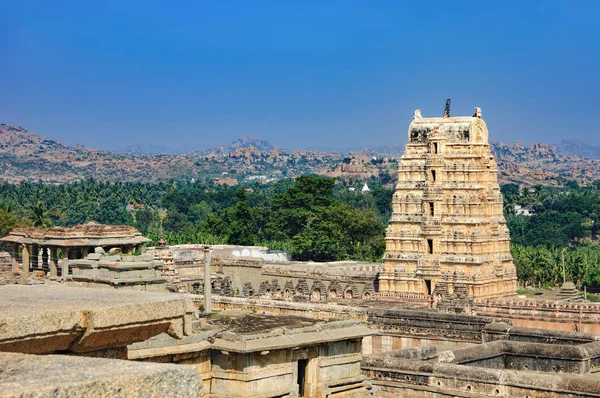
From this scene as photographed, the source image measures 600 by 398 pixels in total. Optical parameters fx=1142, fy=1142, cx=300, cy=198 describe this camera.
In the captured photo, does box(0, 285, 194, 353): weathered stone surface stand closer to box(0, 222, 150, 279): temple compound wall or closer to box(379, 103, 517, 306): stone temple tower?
box(0, 222, 150, 279): temple compound wall

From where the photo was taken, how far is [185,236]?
8731 cm

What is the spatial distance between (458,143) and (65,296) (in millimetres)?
46830

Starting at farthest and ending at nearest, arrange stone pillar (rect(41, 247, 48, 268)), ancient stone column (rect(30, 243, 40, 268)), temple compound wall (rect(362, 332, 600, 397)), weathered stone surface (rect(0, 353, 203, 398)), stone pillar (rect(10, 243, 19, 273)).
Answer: stone pillar (rect(10, 243, 19, 273)) → stone pillar (rect(41, 247, 48, 268)) → ancient stone column (rect(30, 243, 40, 268)) → temple compound wall (rect(362, 332, 600, 397)) → weathered stone surface (rect(0, 353, 203, 398))

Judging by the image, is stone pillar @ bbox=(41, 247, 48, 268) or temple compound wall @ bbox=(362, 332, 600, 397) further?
stone pillar @ bbox=(41, 247, 48, 268)

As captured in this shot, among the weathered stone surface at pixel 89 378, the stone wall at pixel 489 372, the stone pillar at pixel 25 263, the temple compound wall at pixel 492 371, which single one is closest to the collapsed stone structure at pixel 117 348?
the weathered stone surface at pixel 89 378

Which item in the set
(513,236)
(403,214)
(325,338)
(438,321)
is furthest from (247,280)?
(513,236)

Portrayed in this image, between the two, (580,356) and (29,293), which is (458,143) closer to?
(580,356)

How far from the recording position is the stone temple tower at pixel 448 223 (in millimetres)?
50719

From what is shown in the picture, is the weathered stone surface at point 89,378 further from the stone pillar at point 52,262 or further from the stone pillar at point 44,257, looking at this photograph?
the stone pillar at point 44,257

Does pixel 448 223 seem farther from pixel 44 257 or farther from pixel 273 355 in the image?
pixel 273 355

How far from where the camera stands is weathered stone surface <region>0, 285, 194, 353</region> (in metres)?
5.42

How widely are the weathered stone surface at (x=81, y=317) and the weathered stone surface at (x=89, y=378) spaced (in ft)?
2.25

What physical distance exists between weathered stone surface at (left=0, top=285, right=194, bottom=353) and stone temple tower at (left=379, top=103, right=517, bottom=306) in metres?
43.2

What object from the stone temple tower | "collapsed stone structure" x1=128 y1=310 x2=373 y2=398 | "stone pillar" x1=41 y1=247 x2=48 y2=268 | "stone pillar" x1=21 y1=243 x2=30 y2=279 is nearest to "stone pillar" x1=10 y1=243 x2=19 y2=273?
"stone pillar" x1=41 y1=247 x2=48 y2=268
